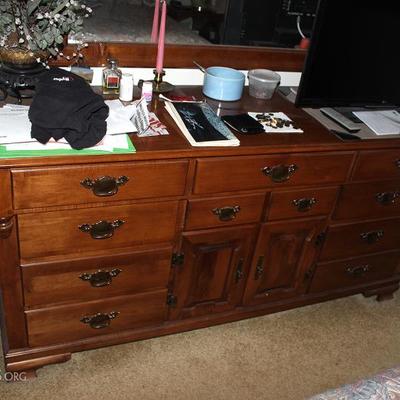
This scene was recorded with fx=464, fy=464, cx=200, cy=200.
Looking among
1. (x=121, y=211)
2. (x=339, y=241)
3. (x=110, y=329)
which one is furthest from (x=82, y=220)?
(x=339, y=241)

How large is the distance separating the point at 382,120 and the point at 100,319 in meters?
1.38

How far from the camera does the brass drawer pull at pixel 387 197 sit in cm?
195

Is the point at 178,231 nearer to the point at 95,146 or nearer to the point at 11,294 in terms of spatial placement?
the point at 95,146

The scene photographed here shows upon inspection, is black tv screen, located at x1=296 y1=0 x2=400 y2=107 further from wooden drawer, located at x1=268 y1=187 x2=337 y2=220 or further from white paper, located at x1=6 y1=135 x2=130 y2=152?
white paper, located at x1=6 y1=135 x2=130 y2=152

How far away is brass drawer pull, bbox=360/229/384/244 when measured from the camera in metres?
2.05

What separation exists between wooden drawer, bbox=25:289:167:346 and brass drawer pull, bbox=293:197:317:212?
0.60 meters

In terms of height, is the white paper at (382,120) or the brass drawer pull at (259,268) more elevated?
the white paper at (382,120)

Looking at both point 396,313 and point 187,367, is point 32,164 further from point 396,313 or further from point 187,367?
point 396,313

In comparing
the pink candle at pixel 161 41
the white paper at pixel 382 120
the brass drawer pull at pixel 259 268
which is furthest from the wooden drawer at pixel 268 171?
the pink candle at pixel 161 41

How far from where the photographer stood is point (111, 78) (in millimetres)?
1643

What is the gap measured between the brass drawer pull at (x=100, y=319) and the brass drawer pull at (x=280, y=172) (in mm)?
750

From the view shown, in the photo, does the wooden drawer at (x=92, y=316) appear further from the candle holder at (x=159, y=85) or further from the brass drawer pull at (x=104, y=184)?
the candle holder at (x=159, y=85)

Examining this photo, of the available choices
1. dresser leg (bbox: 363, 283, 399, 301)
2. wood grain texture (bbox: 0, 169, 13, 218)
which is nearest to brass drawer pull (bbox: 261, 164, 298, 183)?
wood grain texture (bbox: 0, 169, 13, 218)

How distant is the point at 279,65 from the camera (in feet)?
6.65
